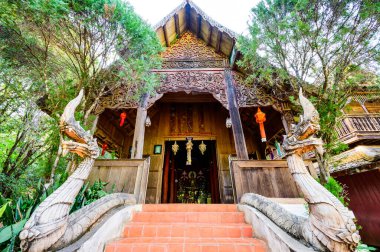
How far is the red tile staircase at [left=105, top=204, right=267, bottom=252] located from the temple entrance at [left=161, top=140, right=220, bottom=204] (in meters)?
3.64

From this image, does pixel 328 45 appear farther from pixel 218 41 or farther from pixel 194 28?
pixel 194 28

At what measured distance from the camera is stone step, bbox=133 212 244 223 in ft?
9.71

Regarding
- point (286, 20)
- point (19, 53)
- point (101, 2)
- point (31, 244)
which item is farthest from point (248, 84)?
point (19, 53)

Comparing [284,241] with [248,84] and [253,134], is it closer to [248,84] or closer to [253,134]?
[248,84]

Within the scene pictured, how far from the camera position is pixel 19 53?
4504 mm

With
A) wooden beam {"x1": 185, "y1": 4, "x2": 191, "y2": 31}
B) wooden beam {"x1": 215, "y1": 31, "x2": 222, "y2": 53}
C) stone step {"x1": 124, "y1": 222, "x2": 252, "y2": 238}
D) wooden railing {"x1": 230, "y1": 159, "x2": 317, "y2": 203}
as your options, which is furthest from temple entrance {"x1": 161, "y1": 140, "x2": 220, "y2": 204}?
wooden beam {"x1": 185, "y1": 4, "x2": 191, "y2": 31}

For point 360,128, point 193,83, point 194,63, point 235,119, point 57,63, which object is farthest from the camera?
point 360,128

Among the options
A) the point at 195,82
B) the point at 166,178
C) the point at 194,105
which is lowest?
the point at 166,178

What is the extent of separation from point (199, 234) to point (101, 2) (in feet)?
16.6

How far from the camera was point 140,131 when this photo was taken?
4.95 m

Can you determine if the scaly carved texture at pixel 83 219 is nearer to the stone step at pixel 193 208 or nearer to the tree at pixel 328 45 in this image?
the stone step at pixel 193 208

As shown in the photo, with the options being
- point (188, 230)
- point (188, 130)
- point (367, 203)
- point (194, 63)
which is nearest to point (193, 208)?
point (188, 230)

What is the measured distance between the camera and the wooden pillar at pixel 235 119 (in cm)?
459

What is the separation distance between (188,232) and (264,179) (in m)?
2.48
